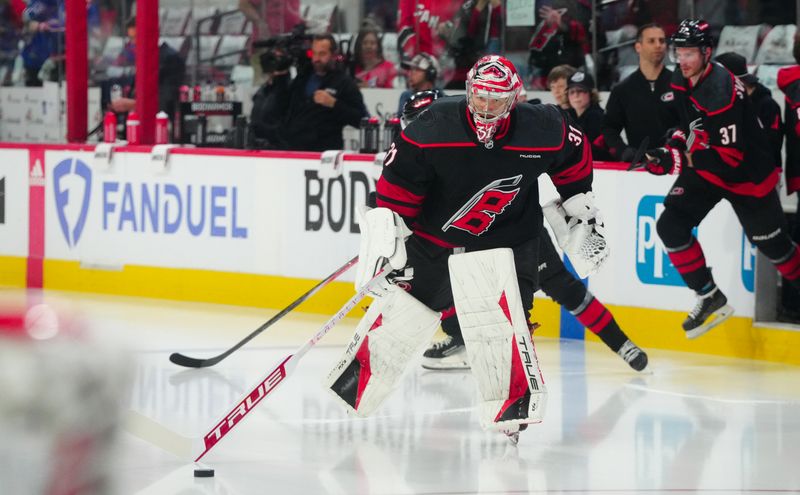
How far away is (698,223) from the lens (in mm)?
7074

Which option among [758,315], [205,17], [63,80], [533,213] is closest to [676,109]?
[758,315]

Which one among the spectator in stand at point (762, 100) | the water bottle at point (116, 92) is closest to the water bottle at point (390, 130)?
the spectator in stand at point (762, 100)

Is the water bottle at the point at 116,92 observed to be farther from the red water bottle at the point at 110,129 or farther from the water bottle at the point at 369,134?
the water bottle at the point at 369,134

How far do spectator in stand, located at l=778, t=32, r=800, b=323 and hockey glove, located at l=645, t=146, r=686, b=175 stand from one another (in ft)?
1.67

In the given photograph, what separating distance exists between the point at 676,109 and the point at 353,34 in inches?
163

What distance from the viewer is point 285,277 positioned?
29.5ft

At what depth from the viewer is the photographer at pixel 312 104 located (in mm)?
9203

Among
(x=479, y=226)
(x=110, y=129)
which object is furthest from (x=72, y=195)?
(x=479, y=226)

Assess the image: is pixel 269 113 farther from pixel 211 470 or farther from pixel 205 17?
pixel 211 470

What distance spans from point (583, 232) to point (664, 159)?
1801 mm

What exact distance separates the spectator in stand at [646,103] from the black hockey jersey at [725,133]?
0.63 meters

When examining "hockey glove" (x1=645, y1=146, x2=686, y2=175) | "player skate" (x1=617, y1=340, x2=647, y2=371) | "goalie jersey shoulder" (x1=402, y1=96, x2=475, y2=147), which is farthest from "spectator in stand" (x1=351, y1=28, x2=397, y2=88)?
"goalie jersey shoulder" (x1=402, y1=96, x2=475, y2=147)

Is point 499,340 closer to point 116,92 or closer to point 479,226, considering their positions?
point 479,226

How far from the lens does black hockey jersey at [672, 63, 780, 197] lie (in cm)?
676
